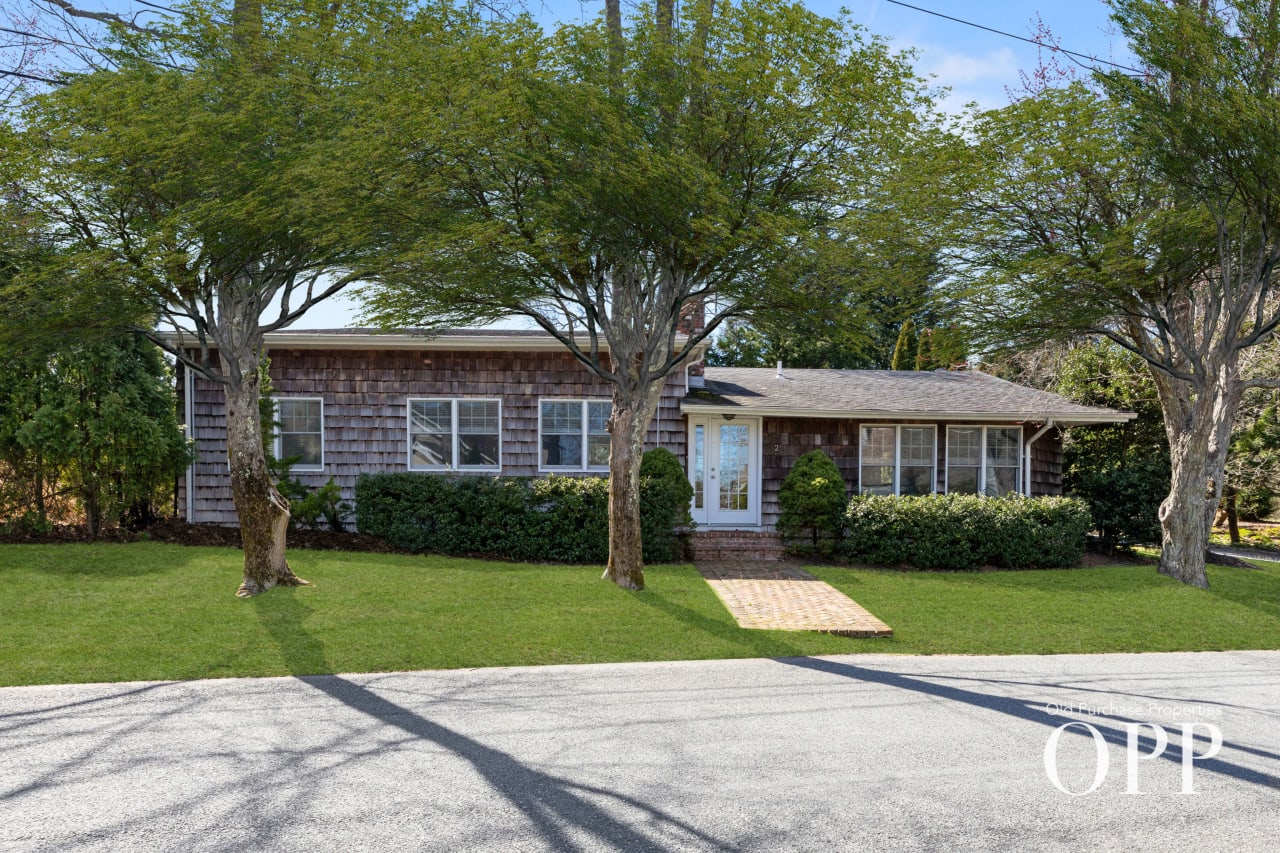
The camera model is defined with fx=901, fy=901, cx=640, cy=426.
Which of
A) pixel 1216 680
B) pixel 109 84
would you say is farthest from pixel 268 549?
pixel 1216 680

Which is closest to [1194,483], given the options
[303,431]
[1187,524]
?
Answer: [1187,524]

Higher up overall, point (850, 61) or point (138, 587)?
point (850, 61)

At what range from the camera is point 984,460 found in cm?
1594

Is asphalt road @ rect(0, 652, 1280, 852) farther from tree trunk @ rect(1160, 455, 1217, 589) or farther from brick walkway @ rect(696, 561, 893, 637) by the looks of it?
tree trunk @ rect(1160, 455, 1217, 589)

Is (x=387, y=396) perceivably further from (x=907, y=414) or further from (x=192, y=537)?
(x=907, y=414)

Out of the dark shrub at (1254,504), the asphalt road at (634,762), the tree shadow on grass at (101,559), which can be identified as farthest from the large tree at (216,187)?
the dark shrub at (1254,504)

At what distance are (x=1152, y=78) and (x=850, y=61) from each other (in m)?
4.61

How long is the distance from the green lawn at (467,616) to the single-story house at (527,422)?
9.63ft

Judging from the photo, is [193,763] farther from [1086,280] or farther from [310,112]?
[1086,280]

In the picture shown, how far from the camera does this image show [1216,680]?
7.02 metres

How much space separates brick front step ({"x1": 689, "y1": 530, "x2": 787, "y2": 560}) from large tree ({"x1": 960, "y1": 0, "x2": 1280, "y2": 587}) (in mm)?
4537

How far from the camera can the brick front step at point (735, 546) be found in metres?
13.5

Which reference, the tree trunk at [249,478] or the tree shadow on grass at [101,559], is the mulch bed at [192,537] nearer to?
the tree shadow on grass at [101,559]

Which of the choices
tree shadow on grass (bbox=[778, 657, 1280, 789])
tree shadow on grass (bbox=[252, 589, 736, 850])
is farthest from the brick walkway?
tree shadow on grass (bbox=[252, 589, 736, 850])
